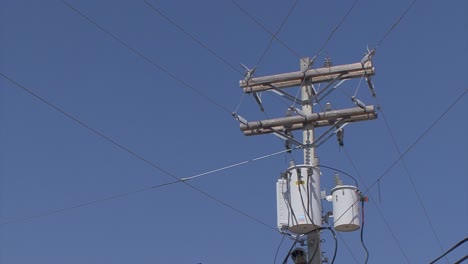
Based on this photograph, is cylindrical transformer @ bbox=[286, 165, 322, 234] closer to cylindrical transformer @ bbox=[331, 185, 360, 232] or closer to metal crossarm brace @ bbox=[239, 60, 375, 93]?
cylindrical transformer @ bbox=[331, 185, 360, 232]

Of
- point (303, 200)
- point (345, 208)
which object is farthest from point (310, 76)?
point (345, 208)

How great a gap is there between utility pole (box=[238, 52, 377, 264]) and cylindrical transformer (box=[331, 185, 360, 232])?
0.27 meters

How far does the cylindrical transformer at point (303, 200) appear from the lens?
1424cm

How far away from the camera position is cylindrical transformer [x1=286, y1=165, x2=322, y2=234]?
46.7 feet

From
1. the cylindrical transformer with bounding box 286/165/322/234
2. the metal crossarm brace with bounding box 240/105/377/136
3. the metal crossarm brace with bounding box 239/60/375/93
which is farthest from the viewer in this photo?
the metal crossarm brace with bounding box 239/60/375/93

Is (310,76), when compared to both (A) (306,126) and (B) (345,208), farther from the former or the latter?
(B) (345,208)

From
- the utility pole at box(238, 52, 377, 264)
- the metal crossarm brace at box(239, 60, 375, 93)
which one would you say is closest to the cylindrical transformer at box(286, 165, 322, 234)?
the utility pole at box(238, 52, 377, 264)

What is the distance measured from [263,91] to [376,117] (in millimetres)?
2144

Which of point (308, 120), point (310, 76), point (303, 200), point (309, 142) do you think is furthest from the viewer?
point (310, 76)

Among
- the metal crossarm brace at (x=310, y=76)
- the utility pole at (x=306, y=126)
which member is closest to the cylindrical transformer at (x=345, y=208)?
the utility pole at (x=306, y=126)

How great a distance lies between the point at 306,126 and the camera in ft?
51.1

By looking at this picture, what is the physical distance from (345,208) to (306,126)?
1901mm

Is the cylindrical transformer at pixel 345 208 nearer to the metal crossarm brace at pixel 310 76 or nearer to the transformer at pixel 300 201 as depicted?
the transformer at pixel 300 201

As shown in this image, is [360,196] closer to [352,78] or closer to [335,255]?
[335,255]
